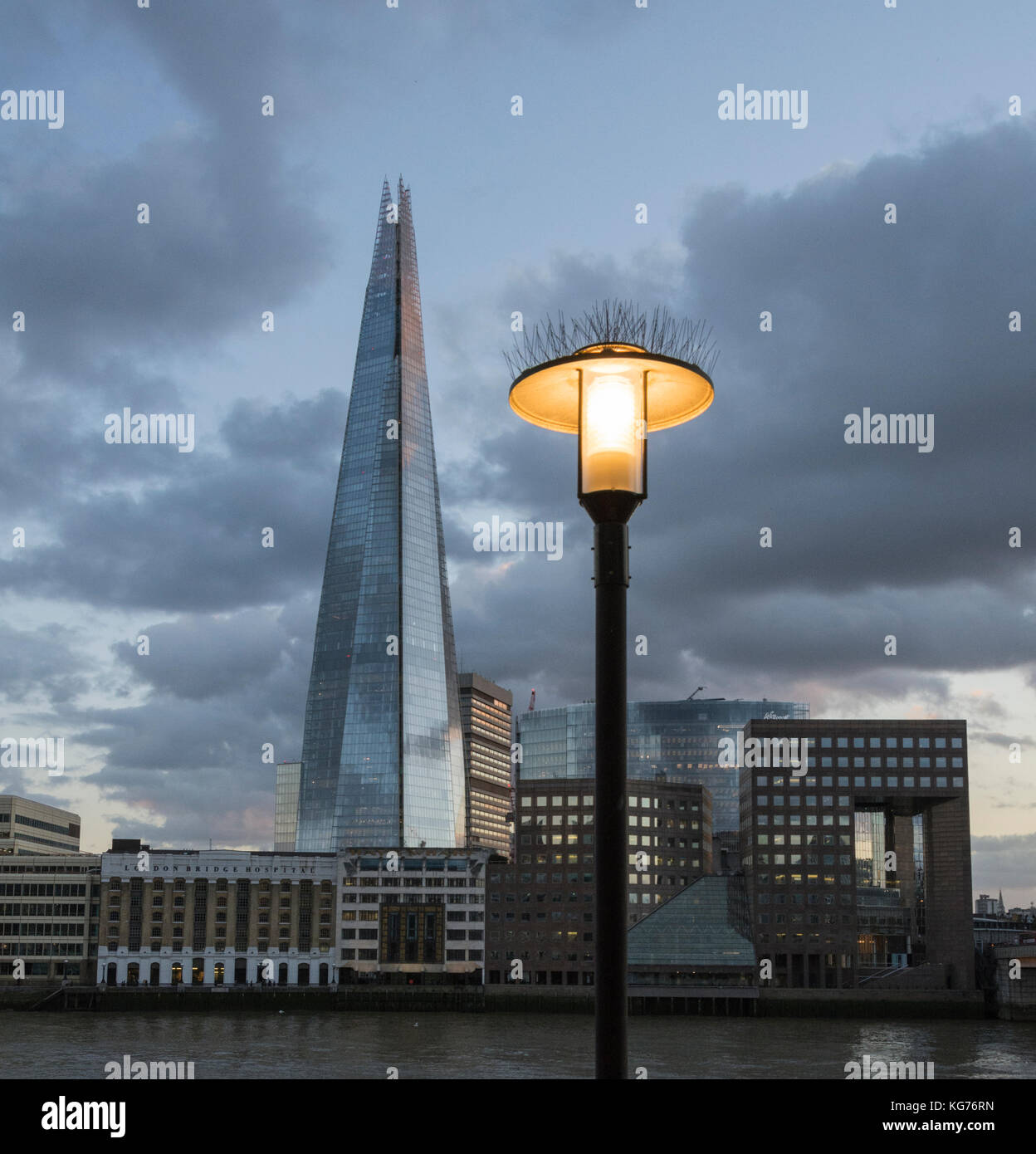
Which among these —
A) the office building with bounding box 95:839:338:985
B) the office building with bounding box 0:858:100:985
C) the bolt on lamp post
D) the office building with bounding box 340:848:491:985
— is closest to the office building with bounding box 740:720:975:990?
the office building with bounding box 340:848:491:985

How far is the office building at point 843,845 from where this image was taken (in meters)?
148

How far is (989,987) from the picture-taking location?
144 metres

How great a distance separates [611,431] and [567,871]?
152627 millimetres

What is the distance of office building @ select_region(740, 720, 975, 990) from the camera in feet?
486

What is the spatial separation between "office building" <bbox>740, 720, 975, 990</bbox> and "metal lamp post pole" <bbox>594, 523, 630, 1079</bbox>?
492 ft

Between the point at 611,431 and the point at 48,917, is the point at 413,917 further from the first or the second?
the point at 611,431

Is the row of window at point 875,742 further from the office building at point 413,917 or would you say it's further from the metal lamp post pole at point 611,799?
the metal lamp post pole at point 611,799

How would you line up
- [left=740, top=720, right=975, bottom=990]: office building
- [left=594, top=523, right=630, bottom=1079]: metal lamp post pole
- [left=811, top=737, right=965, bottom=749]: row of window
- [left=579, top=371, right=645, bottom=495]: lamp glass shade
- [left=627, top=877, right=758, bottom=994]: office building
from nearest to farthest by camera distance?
[left=594, top=523, right=630, bottom=1079]: metal lamp post pole → [left=579, top=371, right=645, bottom=495]: lamp glass shade → [left=627, top=877, right=758, bottom=994]: office building → [left=740, top=720, right=975, bottom=990]: office building → [left=811, top=737, right=965, bottom=749]: row of window

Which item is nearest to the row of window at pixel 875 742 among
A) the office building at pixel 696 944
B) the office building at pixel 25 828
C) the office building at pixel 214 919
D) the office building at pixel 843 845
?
the office building at pixel 843 845

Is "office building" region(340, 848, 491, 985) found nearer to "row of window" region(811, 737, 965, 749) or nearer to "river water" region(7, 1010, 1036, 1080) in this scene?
"river water" region(7, 1010, 1036, 1080)

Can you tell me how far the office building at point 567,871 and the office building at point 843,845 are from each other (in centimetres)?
956
